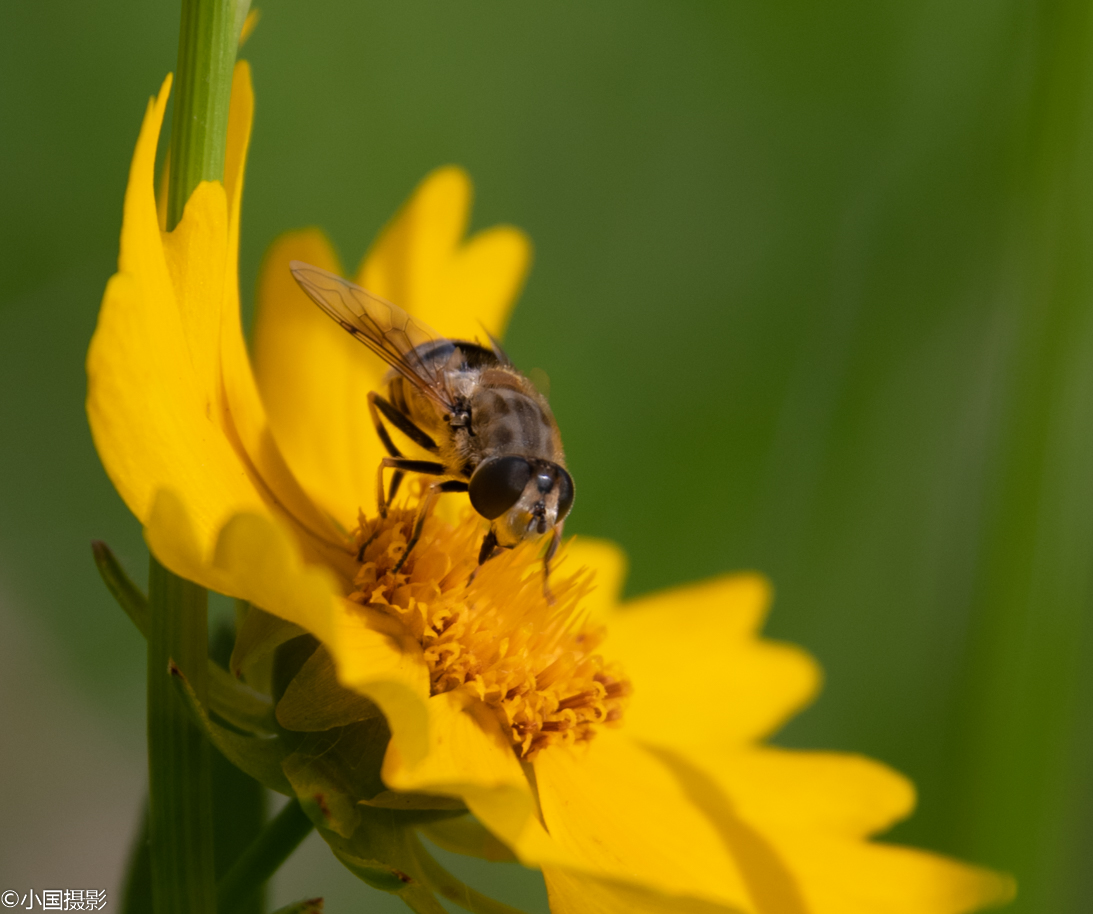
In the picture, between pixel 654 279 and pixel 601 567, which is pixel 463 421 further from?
pixel 654 279

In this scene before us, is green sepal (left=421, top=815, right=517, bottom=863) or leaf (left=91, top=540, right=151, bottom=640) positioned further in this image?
green sepal (left=421, top=815, right=517, bottom=863)

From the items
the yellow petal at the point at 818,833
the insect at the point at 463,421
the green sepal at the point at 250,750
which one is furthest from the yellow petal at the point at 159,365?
the yellow petal at the point at 818,833

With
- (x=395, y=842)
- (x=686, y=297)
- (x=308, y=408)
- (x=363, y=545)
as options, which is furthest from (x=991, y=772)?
(x=686, y=297)

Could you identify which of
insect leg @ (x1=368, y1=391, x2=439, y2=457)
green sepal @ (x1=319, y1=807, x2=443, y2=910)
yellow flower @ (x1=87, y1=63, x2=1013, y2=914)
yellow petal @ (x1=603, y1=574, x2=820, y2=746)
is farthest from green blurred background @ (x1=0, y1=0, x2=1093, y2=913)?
green sepal @ (x1=319, y1=807, x2=443, y2=910)

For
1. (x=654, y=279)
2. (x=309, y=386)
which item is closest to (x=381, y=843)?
(x=309, y=386)

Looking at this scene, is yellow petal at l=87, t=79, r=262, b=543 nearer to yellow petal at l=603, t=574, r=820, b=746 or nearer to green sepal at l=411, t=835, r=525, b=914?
green sepal at l=411, t=835, r=525, b=914

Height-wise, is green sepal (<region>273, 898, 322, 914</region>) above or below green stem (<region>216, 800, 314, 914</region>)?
below

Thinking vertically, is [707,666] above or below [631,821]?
above
